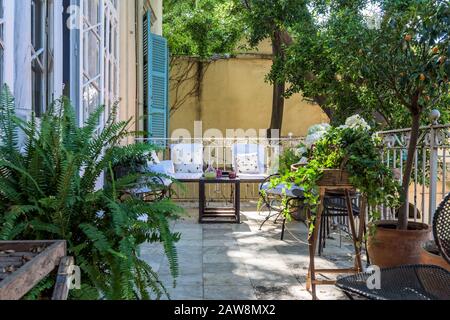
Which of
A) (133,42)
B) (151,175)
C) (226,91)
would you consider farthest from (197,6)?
(151,175)

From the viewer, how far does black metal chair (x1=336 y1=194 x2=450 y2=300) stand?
1.68 m

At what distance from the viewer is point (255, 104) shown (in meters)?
10.6

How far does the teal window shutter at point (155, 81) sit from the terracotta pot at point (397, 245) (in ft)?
15.5

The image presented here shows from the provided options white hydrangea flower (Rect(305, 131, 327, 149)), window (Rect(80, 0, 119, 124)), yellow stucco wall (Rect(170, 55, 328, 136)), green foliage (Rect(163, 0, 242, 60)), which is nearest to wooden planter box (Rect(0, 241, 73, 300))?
white hydrangea flower (Rect(305, 131, 327, 149))

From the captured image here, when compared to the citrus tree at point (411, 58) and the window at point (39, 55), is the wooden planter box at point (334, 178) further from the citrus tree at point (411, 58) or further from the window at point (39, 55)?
the window at point (39, 55)

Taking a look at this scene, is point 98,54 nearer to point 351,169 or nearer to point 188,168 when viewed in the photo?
point 351,169

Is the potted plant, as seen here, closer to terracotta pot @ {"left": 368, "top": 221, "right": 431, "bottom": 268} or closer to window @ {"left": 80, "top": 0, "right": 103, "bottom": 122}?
terracotta pot @ {"left": 368, "top": 221, "right": 431, "bottom": 268}

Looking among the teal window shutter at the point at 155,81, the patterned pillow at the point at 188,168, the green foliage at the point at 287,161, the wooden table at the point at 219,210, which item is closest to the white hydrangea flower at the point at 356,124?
the green foliage at the point at 287,161

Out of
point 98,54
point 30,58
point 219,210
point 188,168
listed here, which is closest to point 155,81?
point 188,168

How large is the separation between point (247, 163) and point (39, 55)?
4.69 metres

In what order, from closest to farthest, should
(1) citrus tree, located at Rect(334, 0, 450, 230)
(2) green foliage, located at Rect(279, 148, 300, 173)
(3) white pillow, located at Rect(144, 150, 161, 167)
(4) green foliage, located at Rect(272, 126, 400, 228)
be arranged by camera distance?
1. (1) citrus tree, located at Rect(334, 0, 450, 230)
2. (4) green foliage, located at Rect(272, 126, 400, 228)
3. (2) green foliage, located at Rect(279, 148, 300, 173)
4. (3) white pillow, located at Rect(144, 150, 161, 167)

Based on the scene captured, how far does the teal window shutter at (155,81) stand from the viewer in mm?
6957

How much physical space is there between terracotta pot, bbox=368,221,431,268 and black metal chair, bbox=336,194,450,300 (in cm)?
82

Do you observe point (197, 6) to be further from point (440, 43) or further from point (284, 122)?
point (440, 43)
